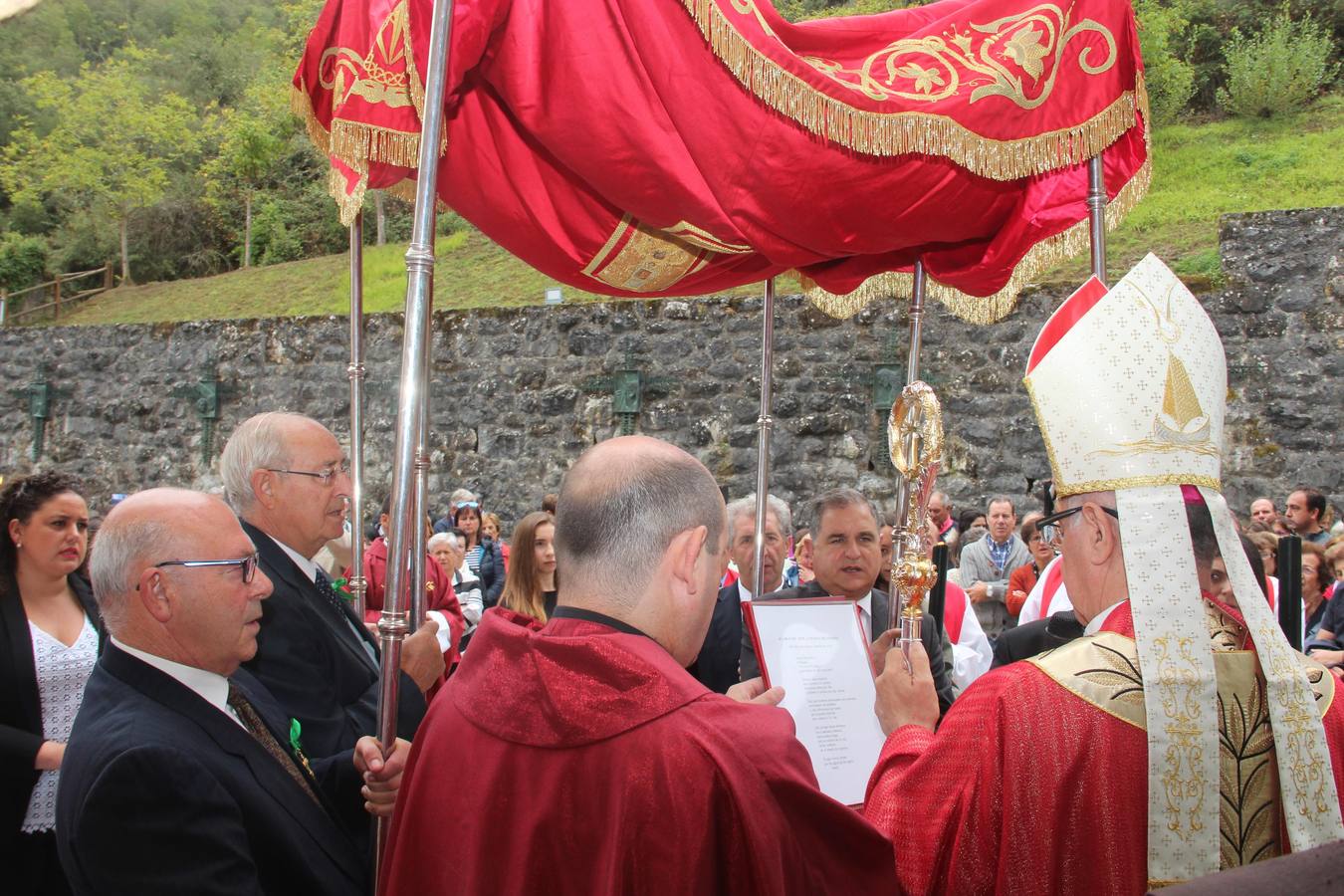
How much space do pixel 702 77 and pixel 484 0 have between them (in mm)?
537

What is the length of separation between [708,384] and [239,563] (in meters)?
6.93

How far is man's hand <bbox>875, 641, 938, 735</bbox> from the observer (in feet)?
7.25

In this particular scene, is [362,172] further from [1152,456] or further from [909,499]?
[1152,456]

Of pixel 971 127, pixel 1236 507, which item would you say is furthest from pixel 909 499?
pixel 1236 507

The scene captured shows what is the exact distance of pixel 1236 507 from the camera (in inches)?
299

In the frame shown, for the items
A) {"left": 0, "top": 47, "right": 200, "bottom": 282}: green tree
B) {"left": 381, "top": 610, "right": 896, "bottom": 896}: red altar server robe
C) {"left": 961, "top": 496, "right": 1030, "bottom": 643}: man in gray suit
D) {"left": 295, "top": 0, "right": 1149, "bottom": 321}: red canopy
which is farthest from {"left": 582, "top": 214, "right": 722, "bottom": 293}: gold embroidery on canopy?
{"left": 0, "top": 47, "right": 200, "bottom": 282}: green tree

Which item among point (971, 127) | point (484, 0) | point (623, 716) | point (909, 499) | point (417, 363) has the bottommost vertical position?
point (623, 716)

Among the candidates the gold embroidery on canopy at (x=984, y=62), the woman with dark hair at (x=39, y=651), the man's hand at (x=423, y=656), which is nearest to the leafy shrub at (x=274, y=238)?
the woman with dark hair at (x=39, y=651)

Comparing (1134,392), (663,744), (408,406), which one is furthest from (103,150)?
(663,744)

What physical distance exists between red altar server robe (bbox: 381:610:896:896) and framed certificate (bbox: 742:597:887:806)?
3.39 ft

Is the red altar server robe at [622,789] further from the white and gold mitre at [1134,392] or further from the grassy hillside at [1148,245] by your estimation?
the grassy hillside at [1148,245]

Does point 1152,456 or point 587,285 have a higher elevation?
point 587,285

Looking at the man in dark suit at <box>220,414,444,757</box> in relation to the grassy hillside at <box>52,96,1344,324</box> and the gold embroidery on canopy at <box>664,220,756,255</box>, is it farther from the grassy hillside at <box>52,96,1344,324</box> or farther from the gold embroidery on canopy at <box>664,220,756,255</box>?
the grassy hillside at <box>52,96,1344,324</box>

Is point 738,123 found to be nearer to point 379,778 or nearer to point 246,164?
point 379,778
